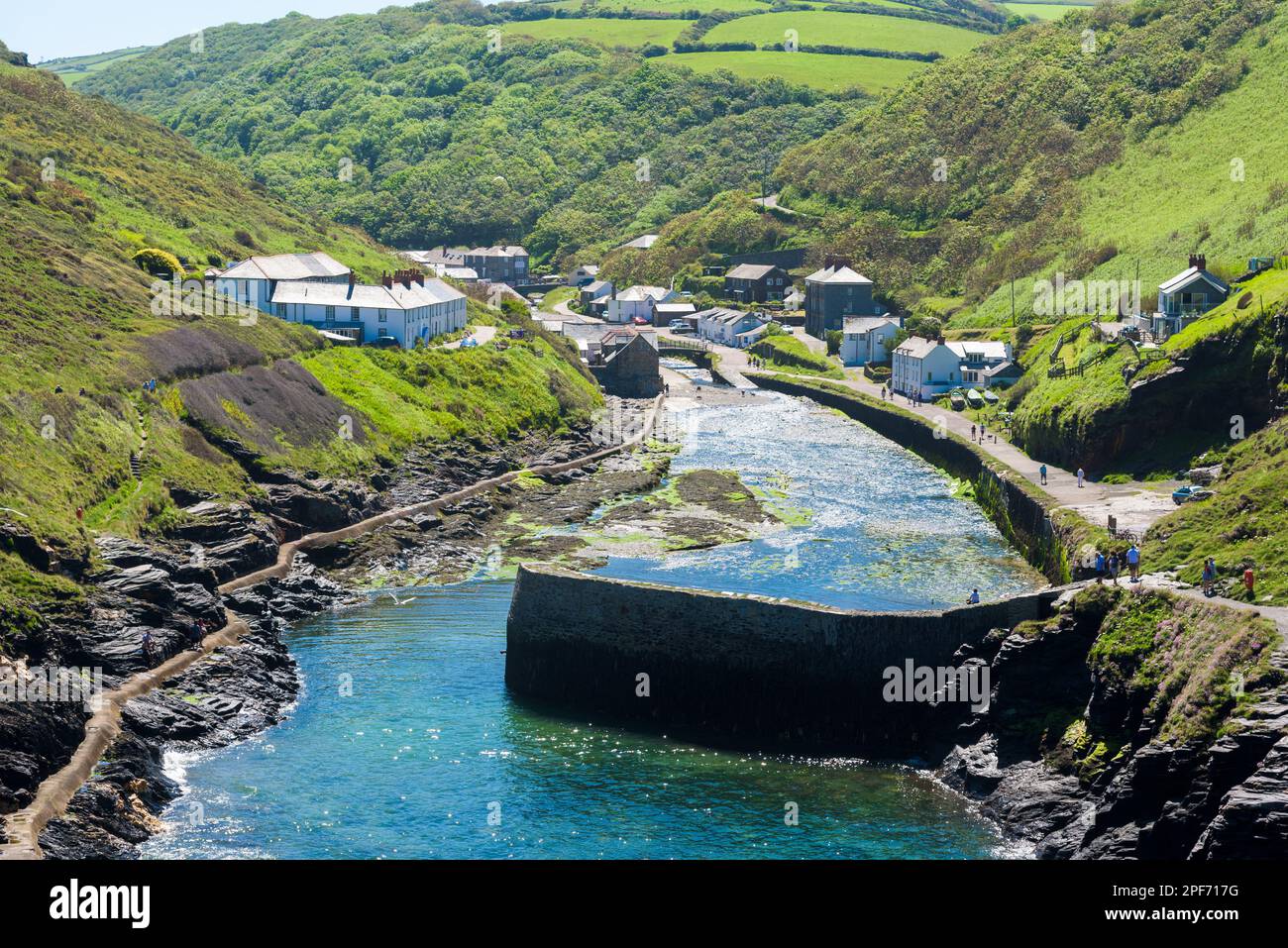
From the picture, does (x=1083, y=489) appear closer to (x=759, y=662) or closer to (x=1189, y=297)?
(x=1189, y=297)

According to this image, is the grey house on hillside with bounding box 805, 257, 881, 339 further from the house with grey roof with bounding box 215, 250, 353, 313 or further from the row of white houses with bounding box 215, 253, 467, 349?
the house with grey roof with bounding box 215, 250, 353, 313

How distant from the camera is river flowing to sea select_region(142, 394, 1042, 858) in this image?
46.8 metres

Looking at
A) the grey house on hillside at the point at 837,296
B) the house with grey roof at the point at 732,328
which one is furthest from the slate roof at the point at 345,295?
the house with grey roof at the point at 732,328

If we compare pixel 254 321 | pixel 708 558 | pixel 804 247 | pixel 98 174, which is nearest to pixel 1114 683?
pixel 708 558

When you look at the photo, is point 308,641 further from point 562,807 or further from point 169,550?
point 562,807

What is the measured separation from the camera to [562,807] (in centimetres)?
4959

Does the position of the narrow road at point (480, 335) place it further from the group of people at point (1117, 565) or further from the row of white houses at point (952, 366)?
the group of people at point (1117, 565)

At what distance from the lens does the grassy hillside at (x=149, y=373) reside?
7256 cm

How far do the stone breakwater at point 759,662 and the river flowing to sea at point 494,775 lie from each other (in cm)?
140

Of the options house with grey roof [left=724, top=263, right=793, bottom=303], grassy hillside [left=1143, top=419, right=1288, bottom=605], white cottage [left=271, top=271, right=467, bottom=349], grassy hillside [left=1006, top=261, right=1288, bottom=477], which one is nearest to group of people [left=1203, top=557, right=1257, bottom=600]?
grassy hillside [left=1143, top=419, right=1288, bottom=605]

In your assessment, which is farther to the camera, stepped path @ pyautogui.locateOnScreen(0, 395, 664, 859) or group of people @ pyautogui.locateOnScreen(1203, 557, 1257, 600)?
group of people @ pyautogui.locateOnScreen(1203, 557, 1257, 600)

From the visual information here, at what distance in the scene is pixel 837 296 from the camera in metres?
162

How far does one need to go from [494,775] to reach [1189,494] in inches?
1402

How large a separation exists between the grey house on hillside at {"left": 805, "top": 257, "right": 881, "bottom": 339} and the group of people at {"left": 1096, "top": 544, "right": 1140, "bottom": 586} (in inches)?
3816
